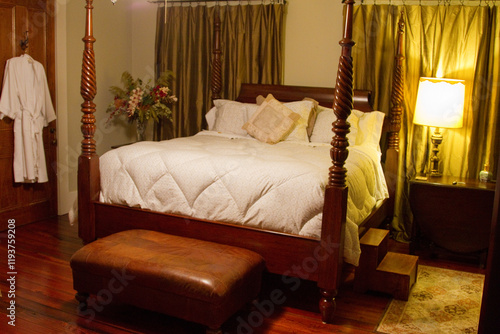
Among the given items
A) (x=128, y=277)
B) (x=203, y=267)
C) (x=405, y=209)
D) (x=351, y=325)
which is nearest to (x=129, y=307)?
(x=128, y=277)

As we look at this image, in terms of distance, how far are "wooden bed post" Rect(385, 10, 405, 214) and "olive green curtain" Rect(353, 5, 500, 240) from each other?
0.38 ft

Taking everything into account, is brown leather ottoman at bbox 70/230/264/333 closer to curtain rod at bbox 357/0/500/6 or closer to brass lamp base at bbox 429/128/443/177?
brass lamp base at bbox 429/128/443/177

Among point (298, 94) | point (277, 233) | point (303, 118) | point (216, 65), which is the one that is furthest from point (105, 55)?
point (277, 233)

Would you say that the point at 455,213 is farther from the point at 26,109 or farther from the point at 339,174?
the point at 26,109

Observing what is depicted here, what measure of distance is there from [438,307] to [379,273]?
1.31 feet

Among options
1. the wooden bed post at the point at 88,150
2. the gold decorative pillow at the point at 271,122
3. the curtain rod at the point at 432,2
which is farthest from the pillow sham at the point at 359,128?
the wooden bed post at the point at 88,150

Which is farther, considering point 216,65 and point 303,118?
point 216,65

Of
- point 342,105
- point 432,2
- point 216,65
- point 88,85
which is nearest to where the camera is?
point 342,105

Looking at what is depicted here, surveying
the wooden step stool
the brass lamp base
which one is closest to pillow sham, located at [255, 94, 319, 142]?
the brass lamp base

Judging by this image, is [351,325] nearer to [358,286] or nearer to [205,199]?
[358,286]

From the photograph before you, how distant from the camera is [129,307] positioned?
9.43ft

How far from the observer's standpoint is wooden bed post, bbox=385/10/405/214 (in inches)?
168

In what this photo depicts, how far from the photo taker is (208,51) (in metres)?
5.11

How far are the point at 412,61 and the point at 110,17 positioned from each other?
307 cm
